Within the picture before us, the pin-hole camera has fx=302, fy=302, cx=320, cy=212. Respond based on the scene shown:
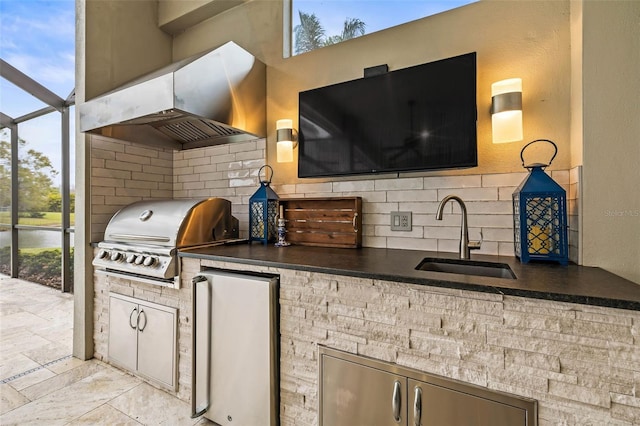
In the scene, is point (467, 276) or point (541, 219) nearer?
point (467, 276)

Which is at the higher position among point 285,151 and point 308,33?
point 308,33

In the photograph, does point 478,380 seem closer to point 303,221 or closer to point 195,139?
point 303,221

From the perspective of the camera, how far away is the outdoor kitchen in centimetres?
99

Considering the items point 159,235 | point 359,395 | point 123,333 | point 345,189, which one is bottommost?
point 123,333

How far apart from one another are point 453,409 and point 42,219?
545cm

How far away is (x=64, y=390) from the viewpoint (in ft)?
6.54

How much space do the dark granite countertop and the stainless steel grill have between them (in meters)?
0.16

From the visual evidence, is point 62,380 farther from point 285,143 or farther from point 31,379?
point 285,143

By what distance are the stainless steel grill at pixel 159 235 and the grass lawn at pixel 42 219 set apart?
7.79 feet

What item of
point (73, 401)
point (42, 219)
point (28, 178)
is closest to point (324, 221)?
point (73, 401)

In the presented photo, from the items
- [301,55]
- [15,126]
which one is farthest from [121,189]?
Result: [15,126]

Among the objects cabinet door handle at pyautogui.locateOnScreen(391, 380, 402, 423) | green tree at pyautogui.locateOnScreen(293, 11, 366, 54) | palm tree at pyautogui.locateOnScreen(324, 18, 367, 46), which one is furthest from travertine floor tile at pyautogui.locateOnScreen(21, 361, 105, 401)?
palm tree at pyautogui.locateOnScreen(324, 18, 367, 46)

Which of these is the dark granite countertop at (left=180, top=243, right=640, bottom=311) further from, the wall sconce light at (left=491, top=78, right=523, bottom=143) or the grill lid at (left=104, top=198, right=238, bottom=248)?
the wall sconce light at (left=491, top=78, right=523, bottom=143)

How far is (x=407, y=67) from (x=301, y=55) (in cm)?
87
